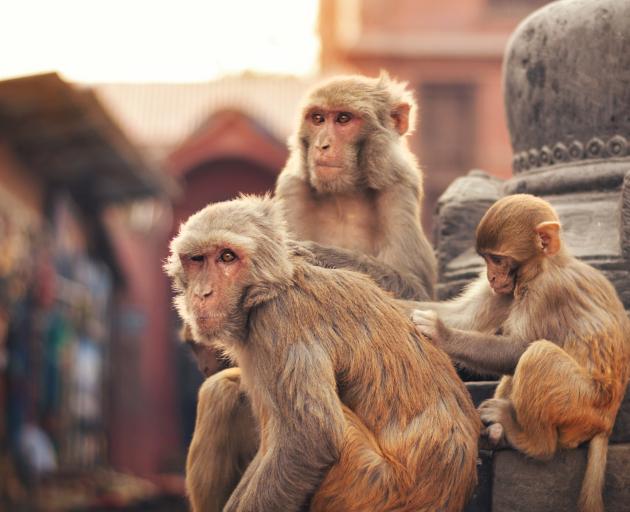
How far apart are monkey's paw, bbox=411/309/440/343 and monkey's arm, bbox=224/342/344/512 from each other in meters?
0.40

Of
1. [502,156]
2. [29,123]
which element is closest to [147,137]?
[502,156]

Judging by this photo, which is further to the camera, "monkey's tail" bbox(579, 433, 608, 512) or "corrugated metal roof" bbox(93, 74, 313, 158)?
"corrugated metal roof" bbox(93, 74, 313, 158)

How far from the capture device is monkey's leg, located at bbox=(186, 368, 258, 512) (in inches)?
153

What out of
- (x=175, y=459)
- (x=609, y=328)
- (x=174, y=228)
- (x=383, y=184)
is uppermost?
(x=383, y=184)

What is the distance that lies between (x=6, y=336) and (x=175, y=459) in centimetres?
844

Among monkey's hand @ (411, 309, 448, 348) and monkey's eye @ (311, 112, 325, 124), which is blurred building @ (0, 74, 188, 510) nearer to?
monkey's eye @ (311, 112, 325, 124)

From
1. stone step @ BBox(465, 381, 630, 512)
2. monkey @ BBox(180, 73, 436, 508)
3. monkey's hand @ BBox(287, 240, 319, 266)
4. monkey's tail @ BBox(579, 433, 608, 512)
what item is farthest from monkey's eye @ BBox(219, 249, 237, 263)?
monkey's tail @ BBox(579, 433, 608, 512)

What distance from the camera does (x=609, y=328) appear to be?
365 centimetres

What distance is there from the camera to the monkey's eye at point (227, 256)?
139 inches

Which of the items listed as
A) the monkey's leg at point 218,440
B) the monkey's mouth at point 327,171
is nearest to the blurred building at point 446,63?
the monkey's mouth at point 327,171

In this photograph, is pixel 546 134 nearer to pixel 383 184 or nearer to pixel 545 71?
pixel 545 71

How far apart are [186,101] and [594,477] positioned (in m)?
24.6

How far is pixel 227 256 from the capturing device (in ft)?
11.6

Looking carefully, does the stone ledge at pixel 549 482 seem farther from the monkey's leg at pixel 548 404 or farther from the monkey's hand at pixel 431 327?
the monkey's hand at pixel 431 327
